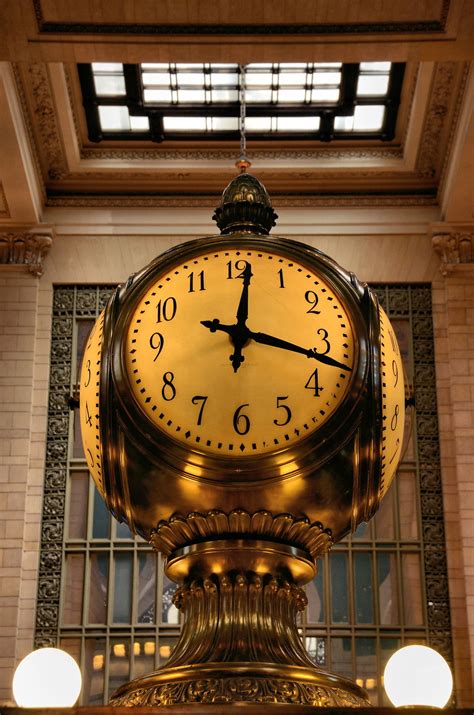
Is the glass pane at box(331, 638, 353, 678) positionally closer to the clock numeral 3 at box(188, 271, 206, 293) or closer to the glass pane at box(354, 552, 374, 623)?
the glass pane at box(354, 552, 374, 623)

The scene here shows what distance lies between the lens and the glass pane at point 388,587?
9695 mm

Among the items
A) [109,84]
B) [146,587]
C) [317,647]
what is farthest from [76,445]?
[109,84]

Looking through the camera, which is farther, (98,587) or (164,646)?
(98,587)

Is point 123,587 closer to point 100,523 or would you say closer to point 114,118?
point 100,523

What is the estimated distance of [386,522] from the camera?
1012 centimetres

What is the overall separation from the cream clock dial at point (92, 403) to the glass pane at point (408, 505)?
368 inches

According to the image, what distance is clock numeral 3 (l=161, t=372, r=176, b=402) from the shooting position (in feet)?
2.61

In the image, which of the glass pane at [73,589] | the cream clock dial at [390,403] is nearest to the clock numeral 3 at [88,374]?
the cream clock dial at [390,403]

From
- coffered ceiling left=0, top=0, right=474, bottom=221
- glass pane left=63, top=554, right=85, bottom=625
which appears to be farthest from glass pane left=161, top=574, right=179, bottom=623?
coffered ceiling left=0, top=0, right=474, bottom=221

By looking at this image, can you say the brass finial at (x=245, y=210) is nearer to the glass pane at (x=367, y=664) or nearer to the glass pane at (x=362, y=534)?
the glass pane at (x=367, y=664)

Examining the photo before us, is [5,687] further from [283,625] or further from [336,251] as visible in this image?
[283,625]

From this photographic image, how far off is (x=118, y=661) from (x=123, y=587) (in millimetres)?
607

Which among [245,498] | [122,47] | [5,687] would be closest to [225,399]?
[245,498]

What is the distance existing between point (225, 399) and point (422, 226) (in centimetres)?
1043
